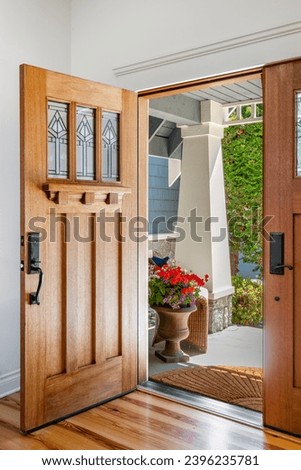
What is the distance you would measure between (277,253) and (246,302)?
155 inches

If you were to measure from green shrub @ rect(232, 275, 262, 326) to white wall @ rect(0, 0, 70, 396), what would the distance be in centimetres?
366

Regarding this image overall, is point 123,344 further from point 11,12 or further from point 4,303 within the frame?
point 11,12

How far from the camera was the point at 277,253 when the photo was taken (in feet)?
8.76

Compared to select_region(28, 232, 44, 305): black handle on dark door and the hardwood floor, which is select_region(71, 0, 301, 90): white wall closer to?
select_region(28, 232, 44, 305): black handle on dark door

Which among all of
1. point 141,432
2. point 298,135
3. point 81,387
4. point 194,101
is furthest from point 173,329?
point 194,101

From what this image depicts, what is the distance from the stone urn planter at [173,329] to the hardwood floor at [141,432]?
1.22 meters

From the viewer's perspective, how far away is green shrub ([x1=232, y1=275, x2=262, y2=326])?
20.6 ft

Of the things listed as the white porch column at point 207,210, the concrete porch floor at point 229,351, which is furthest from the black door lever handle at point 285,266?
the white porch column at point 207,210

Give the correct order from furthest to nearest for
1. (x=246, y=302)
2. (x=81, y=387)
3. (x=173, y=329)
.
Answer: (x=246, y=302)
(x=173, y=329)
(x=81, y=387)

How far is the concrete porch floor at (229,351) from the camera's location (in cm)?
421

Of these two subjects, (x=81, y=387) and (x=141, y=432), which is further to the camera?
(x=81, y=387)

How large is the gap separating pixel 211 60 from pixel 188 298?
2.22m

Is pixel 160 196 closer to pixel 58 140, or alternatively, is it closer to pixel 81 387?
pixel 58 140

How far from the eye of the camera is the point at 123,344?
3211mm
